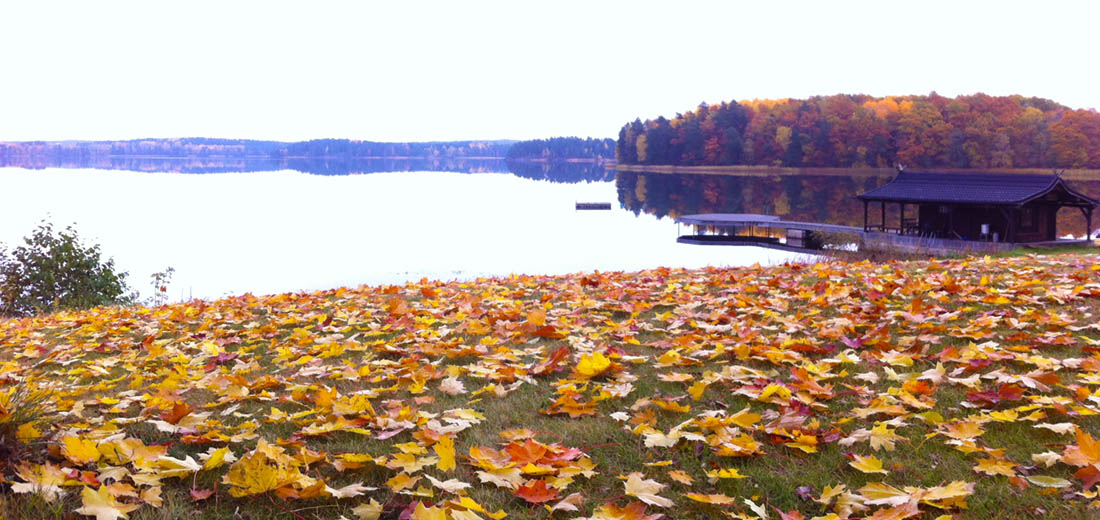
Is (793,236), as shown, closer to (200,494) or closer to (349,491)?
(349,491)

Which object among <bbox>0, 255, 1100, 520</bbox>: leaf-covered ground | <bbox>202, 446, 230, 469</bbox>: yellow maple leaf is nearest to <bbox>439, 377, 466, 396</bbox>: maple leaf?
<bbox>0, 255, 1100, 520</bbox>: leaf-covered ground

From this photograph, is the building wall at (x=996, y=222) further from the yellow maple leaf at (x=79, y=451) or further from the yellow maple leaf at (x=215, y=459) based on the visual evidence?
the yellow maple leaf at (x=79, y=451)

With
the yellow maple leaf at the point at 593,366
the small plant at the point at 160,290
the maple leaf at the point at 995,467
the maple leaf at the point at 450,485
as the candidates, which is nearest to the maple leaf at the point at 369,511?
the maple leaf at the point at 450,485

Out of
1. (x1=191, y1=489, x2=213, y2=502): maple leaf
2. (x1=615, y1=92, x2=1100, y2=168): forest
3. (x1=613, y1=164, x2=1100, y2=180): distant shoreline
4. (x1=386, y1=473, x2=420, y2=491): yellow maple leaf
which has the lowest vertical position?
(x1=191, y1=489, x2=213, y2=502): maple leaf

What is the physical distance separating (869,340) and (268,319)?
18.5 feet

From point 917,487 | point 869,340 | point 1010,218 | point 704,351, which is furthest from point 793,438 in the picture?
point 1010,218

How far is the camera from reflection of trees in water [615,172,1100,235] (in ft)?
219

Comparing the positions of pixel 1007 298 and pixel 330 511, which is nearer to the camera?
pixel 330 511

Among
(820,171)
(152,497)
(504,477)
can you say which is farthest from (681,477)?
(820,171)

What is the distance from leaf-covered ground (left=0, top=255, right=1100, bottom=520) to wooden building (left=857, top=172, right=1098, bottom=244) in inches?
1230

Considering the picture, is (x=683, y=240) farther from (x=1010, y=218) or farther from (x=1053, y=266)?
(x=1053, y=266)

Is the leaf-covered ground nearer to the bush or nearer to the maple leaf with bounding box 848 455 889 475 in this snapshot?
the maple leaf with bounding box 848 455 889 475

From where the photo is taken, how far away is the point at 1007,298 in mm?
6516

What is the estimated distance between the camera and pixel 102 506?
118 inches
